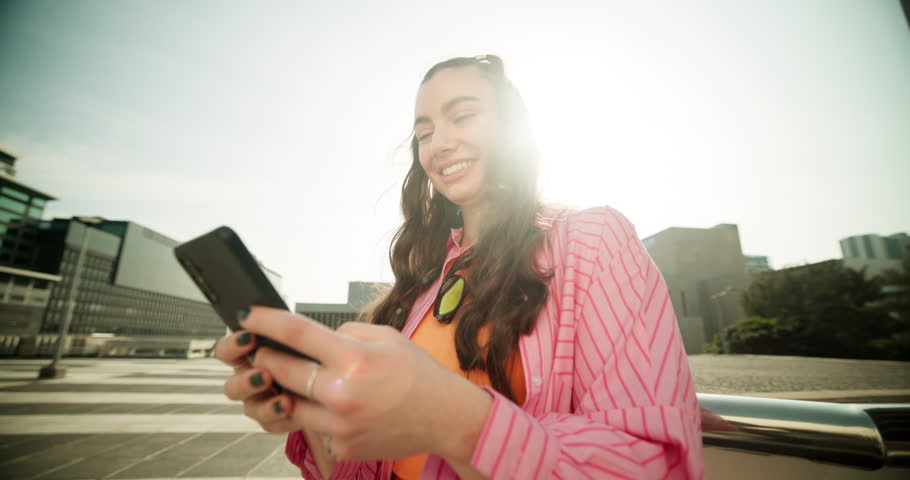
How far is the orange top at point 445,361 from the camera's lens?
2.69ft

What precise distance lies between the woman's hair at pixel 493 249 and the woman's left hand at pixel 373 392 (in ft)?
1.17

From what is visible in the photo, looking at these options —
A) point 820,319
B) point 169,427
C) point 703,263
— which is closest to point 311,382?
point 169,427

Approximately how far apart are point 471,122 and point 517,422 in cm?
95

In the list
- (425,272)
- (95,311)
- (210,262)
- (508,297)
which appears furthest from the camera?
(95,311)

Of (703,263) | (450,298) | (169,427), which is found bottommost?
(169,427)

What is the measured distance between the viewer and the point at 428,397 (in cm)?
42

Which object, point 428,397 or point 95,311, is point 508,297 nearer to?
point 428,397

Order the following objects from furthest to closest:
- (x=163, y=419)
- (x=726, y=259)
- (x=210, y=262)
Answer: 1. (x=726, y=259)
2. (x=163, y=419)
3. (x=210, y=262)

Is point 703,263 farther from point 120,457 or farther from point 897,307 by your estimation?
point 120,457

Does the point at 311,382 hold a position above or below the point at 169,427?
above

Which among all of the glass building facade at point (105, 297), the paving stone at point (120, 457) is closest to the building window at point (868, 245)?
the paving stone at point (120, 457)

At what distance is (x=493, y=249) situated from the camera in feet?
3.42

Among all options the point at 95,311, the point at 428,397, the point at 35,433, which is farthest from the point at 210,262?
the point at 95,311

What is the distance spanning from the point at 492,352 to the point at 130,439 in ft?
21.4
